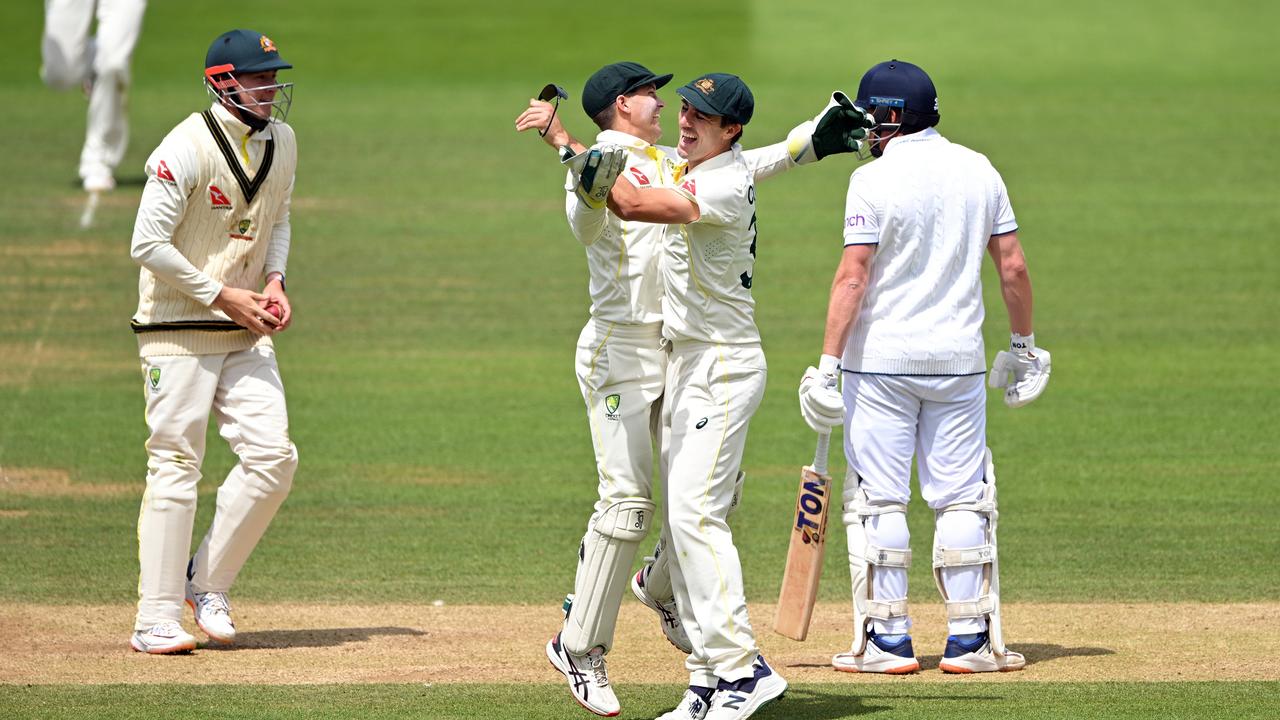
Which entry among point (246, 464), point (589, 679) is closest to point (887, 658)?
point (589, 679)

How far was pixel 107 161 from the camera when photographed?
20.4 meters

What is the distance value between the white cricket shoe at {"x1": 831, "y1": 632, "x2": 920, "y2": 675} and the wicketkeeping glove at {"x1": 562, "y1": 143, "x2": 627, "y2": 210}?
90.2 inches

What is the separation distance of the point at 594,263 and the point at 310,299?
1000 cm

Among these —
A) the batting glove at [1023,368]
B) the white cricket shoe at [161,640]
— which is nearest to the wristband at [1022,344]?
the batting glove at [1023,368]

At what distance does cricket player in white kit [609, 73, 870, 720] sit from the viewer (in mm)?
6469

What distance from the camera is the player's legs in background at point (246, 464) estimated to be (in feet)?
25.8

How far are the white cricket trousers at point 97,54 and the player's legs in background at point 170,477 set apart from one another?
1248 centimetres

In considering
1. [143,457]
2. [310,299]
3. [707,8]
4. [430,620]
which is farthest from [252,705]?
[707,8]

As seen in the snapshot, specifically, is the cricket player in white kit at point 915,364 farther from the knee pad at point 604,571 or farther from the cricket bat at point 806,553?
the knee pad at point 604,571

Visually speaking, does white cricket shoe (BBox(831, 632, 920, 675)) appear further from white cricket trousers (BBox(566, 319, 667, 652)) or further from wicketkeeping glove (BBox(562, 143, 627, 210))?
wicketkeeping glove (BBox(562, 143, 627, 210))

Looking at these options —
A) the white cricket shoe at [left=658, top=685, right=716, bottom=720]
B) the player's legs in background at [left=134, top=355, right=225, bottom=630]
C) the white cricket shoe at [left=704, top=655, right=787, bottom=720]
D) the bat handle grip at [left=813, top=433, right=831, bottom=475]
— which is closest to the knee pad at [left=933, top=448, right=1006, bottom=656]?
the bat handle grip at [left=813, top=433, right=831, bottom=475]

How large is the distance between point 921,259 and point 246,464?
300cm

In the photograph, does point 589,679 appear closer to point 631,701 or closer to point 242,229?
point 631,701

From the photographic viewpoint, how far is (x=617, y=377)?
6848mm
